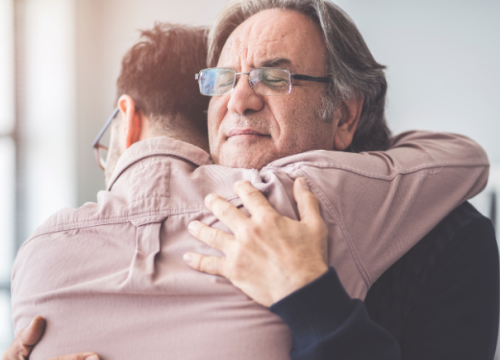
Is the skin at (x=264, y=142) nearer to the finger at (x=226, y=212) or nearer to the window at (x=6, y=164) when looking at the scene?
the finger at (x=226, y=212)

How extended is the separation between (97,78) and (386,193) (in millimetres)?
2710

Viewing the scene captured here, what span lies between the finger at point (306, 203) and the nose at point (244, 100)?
46 centimetres

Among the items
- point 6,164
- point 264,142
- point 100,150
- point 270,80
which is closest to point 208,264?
point 264,142

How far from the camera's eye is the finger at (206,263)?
0.75m

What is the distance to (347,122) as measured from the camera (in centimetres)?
143

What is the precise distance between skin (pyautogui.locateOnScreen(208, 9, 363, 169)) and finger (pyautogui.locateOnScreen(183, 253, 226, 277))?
496 millimetres

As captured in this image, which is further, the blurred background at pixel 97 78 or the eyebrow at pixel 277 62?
the blurred background at pixel 97 78

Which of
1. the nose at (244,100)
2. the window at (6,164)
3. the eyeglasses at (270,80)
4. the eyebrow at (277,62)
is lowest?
the window at (6,164)

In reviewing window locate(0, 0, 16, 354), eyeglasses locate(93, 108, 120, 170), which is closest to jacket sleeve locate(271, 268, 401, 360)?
eyeglasses locate(93, 108, 120, 170)

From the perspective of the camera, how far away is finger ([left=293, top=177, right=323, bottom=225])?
2.55 feet

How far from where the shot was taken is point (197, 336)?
73 centimetres

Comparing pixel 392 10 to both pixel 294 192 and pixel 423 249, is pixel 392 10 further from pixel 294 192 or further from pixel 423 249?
pixel 294 192

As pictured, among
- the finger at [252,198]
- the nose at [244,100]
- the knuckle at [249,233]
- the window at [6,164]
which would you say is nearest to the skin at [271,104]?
the nose at [244,100]

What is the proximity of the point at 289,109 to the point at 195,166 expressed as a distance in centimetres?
39
